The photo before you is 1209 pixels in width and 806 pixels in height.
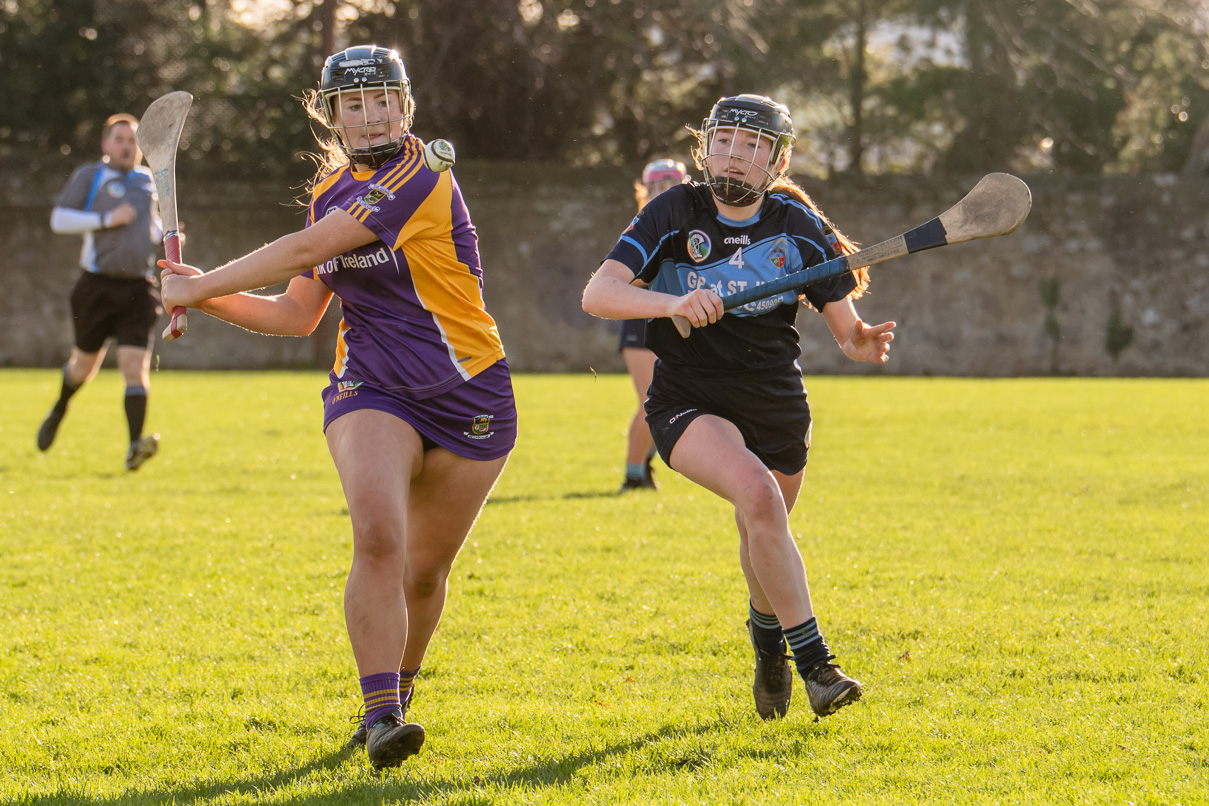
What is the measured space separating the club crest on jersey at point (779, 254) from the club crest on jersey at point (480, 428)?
1080 millimetres

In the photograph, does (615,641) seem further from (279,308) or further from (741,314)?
(279,308)

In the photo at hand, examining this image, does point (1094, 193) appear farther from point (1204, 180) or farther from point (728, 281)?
point (728, 281)

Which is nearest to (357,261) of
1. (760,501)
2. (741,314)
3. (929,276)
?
(741,314)

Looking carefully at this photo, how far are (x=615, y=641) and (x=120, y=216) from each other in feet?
20.8

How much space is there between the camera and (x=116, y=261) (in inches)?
389

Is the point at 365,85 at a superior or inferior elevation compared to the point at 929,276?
superior

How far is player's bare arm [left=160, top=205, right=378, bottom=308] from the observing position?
3648 mm

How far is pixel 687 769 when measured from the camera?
359cm

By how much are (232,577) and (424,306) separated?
294cm

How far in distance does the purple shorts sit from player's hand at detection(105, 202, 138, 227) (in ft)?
21.2

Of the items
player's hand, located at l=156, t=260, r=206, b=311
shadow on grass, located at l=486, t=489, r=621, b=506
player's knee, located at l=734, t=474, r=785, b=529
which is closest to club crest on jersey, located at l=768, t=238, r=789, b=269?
player's knee, located at l=734, t=474, r=785, b=529

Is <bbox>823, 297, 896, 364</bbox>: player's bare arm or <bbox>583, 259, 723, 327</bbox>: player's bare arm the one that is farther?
<bbox>823, 297, 896, 364</bbox>: player's bare arm

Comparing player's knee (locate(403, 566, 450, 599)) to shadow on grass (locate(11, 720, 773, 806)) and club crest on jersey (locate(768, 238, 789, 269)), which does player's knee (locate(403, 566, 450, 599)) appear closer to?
shadow on grass (locate(11, 720, 773, 806))

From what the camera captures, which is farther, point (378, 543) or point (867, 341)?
point (867, 341)
